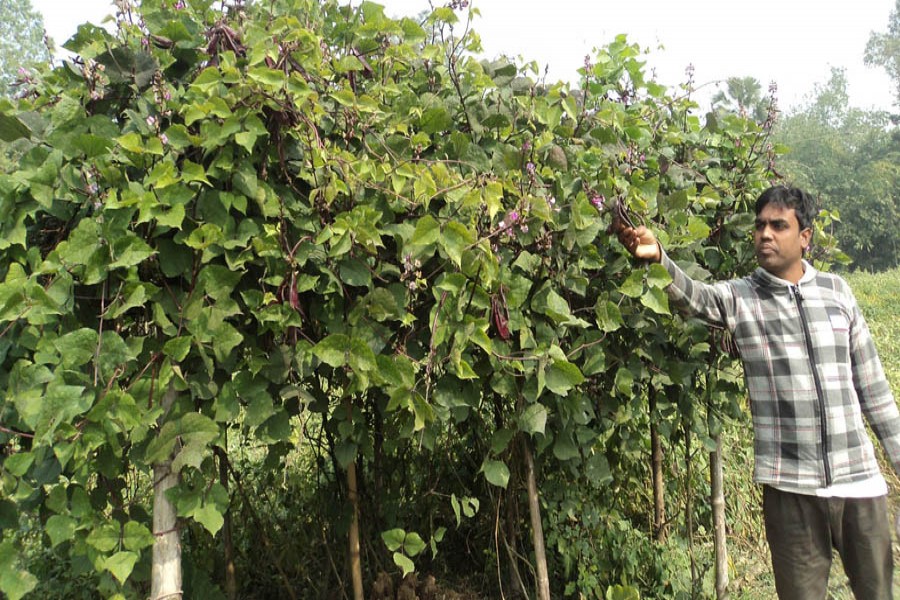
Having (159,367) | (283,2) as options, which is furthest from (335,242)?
(283,2)

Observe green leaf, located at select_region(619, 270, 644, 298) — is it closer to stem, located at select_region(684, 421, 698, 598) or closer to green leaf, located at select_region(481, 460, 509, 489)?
green leaf, located at select_region(481, 460, 509, 489)

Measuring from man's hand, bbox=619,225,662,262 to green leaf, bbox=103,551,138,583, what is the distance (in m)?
1.51

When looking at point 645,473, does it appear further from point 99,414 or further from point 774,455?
point 99,414

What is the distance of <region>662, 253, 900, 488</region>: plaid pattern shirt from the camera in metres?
2.04

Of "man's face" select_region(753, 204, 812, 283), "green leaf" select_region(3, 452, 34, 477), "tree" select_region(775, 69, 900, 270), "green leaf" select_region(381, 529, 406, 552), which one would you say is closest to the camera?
"green leaf" select_region(3, 452, 34, 477)

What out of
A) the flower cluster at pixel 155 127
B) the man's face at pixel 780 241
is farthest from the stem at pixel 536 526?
the flower cluster at pixel 155 127

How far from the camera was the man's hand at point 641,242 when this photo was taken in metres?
1.92

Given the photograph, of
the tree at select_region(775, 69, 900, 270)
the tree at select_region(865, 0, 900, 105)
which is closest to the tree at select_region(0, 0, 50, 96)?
Answer: the tree at select_region(775, 69, 900, 270)

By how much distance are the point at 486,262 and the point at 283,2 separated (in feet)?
3.09

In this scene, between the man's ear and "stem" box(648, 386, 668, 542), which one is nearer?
the man's ear

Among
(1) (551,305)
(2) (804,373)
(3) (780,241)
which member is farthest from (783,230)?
(1) (551,305)

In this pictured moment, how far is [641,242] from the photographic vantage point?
76.3 inches

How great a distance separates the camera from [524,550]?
2.84 m

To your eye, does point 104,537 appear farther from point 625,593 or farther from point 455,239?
point 625,593
